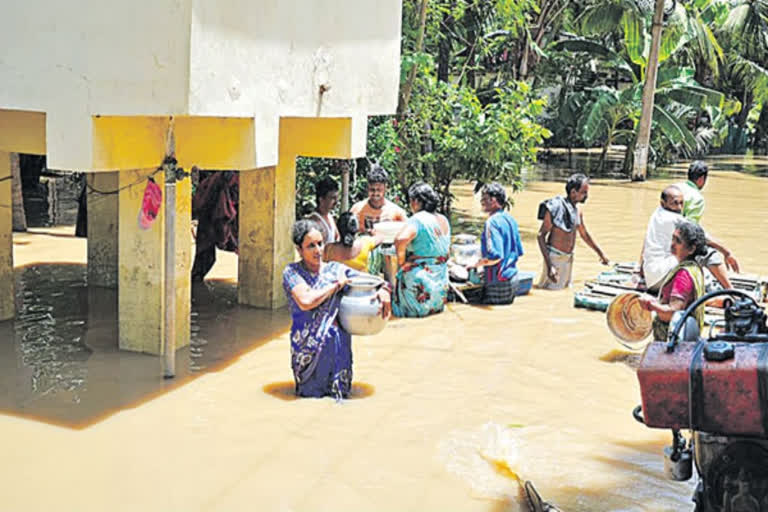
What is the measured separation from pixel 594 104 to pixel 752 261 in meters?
14.0

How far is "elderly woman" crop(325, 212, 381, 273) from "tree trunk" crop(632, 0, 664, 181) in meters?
17.1

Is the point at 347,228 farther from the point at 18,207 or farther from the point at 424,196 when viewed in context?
the point at 18,207

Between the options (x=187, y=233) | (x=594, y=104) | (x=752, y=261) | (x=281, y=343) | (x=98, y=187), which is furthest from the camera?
(x=594, y=104)

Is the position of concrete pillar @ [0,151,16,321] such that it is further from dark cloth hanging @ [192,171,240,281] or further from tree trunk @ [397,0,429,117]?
tree trunk @ [397,0,429,117]

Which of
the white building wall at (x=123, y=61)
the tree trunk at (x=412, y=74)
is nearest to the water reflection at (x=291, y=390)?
the white building wall at (x=123, y=61)

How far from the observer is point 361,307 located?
675cm

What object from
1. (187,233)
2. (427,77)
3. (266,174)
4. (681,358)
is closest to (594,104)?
(427,77)

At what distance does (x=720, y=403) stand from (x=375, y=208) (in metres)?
6.25

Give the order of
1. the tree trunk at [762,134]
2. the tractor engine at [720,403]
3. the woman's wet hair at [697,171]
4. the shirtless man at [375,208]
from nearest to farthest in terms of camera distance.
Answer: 1. the tractor engine at [720,403]
2. the shirtless man at [375,208]
3. the woman's wet hair at [697,171]
4. the tree trunk at [762,134]

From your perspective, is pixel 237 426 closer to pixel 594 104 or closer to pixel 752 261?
pixel 752 261

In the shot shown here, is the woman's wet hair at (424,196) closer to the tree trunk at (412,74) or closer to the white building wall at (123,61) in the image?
the white building wall at (123,61)

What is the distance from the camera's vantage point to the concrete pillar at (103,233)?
36.5 ft

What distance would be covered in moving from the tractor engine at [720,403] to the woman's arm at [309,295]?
285 cm

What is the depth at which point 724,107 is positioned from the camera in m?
33.7
